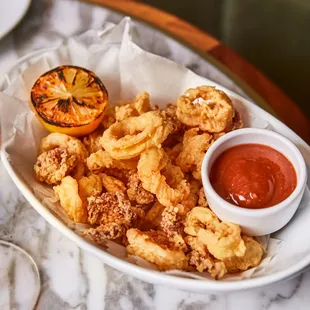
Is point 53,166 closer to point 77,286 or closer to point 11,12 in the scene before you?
point 77,286

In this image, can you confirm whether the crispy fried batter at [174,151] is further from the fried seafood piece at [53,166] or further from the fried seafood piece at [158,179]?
the fried seafood piece at [53,166]

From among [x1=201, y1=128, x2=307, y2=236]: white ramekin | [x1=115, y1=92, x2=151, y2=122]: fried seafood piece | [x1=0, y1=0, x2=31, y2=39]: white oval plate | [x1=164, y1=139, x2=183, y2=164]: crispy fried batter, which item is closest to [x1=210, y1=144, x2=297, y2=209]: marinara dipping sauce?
[x1=201, y1=128, x2=307, y2=236]: white ramekin

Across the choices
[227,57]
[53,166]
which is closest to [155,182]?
[53,166]

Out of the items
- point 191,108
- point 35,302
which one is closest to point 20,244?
point 35,302

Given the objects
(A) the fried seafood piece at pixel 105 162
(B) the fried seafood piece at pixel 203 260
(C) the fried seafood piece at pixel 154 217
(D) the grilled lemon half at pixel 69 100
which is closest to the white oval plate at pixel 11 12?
(D) the grilled lemon half at pixel 69 100

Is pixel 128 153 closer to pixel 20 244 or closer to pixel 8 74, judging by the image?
pixel 20 244
